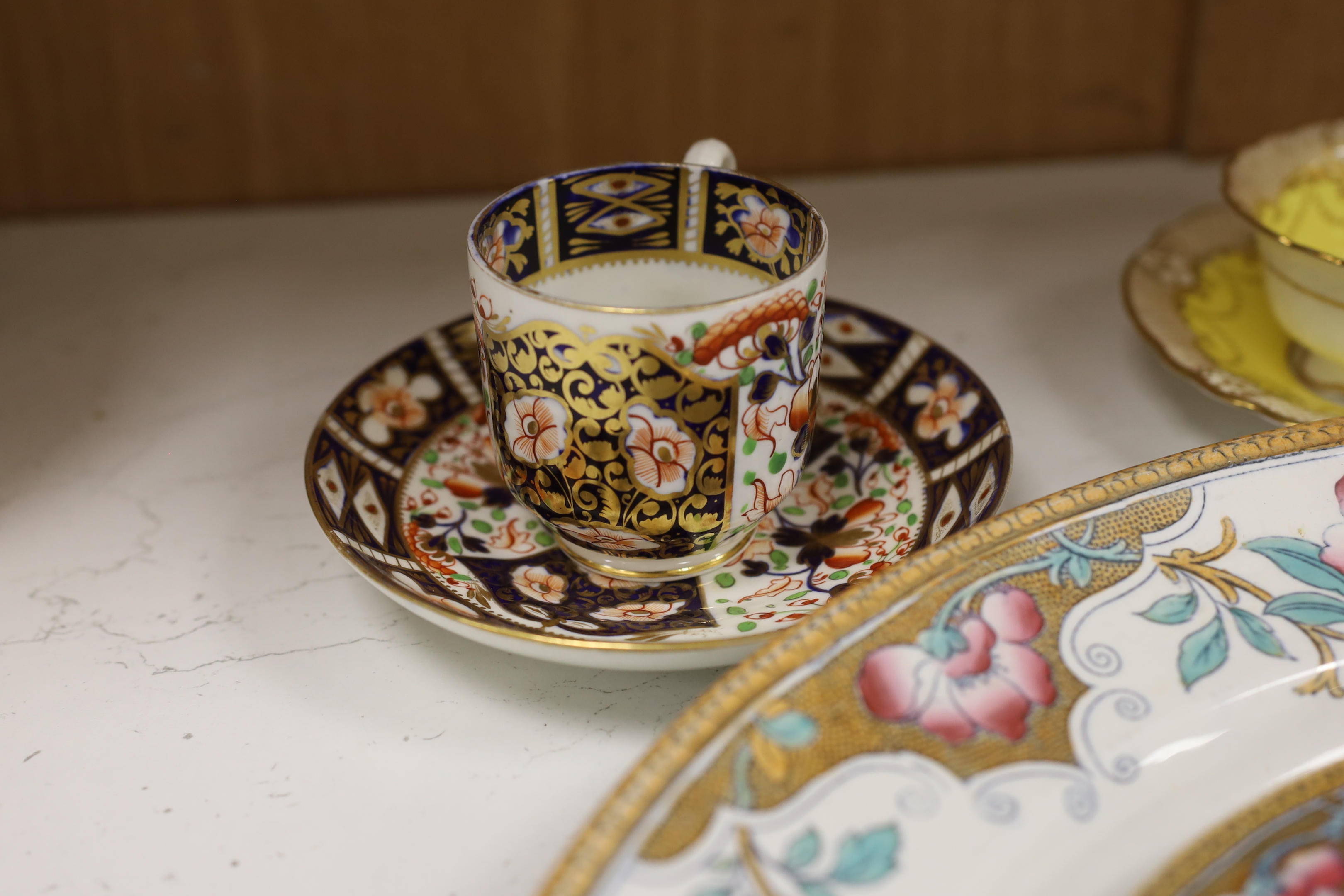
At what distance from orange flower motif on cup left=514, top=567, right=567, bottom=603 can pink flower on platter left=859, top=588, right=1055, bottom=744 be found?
0.54 ft

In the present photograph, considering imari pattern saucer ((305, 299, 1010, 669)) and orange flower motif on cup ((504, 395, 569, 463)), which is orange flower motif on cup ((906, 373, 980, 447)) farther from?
orange flower motif on cup ((504, 395, 569, 463))

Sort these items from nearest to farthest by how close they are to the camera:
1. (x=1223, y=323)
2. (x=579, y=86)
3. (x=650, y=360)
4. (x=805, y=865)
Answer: (x=805, y=865)
(x=650, y=360)
(x=1223, y=323)
(x=579, y=86)

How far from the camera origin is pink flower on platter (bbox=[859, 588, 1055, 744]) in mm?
320

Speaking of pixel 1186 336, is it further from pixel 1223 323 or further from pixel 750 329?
pixel 750 329

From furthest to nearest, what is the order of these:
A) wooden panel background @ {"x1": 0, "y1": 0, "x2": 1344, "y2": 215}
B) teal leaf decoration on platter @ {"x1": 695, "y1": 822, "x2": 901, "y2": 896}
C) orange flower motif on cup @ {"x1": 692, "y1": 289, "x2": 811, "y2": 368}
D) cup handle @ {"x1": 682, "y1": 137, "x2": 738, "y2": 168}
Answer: wooden panel background @ {"x1": 0, "y1": 0, "x2": 1344, "y2": 215} → cup handle @ {"x1": 682, "y1": 137, "x2": 738, "y2": 168} → orange flower motif on cup @ {"x1": 692, "y1": 289, "x2": 811, "y2": 368} → teal leaf decoration on platter @ {"x1": 695, "y1": 822, "x2": 901, "y2": 896}

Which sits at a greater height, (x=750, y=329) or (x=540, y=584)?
(x=750, y=329)

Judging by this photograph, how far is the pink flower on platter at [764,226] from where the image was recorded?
0.48 meters

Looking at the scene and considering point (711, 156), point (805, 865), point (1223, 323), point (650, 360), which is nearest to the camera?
point (805, 865)

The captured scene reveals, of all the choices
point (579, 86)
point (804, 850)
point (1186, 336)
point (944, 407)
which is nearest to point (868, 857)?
point (804, 850)

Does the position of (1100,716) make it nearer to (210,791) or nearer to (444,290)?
(210,791)

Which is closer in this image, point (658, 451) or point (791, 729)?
point (791, 729)

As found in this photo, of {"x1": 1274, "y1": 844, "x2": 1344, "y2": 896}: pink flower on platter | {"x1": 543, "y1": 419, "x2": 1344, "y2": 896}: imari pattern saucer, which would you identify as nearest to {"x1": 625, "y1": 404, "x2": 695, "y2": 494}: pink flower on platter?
{"x1": 543, "y1": 419, "x2": 1344, "y2": 896}: imari pattern saucer

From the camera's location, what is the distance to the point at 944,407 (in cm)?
53

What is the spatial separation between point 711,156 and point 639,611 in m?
0.20
